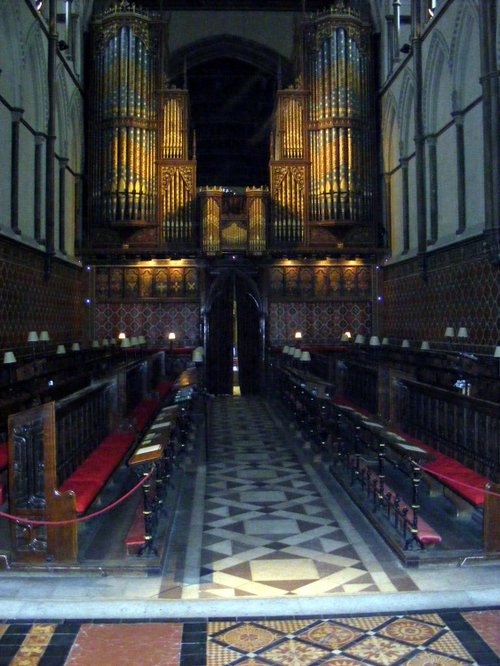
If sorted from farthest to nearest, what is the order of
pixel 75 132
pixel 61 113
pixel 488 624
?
pixel 75 132 < pixel 61 113 < pixel 488 624

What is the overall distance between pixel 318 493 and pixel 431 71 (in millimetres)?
12242

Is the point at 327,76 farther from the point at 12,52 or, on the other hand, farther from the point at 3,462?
the point at 3,462

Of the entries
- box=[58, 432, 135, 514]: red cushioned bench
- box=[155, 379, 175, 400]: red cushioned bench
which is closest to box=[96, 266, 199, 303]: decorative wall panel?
box=[155, 379, 175, 400]: red cushioned bench

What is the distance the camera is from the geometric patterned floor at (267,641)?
4.16m

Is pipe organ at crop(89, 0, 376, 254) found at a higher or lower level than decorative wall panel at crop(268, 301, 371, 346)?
higher

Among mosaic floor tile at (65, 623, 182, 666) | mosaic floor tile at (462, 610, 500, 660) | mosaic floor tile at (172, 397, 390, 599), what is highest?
mosaic floor tile at (172, 397, 390, 599)

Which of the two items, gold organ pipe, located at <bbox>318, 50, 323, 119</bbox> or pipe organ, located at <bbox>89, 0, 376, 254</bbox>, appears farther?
gold organ pipe, located at <bbox>318, 50, 323, 119</bbox>

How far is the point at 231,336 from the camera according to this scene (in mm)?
21953

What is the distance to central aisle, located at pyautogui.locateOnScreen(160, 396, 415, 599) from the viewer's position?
211 inches

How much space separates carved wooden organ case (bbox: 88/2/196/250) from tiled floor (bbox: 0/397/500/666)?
1406 centimetres

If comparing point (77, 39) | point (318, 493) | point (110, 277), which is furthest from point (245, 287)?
point (318, 493)

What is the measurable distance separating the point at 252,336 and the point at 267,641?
17498mm

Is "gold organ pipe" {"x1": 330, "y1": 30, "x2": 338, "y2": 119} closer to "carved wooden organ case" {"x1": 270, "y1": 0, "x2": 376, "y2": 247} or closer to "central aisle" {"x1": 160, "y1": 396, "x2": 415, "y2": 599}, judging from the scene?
"carved wooden organ case" {"x1": 270, "y1": 0, "x2": 376, "y2": 247}

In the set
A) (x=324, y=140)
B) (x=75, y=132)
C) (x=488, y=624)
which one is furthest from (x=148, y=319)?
(x=488, y=624)
